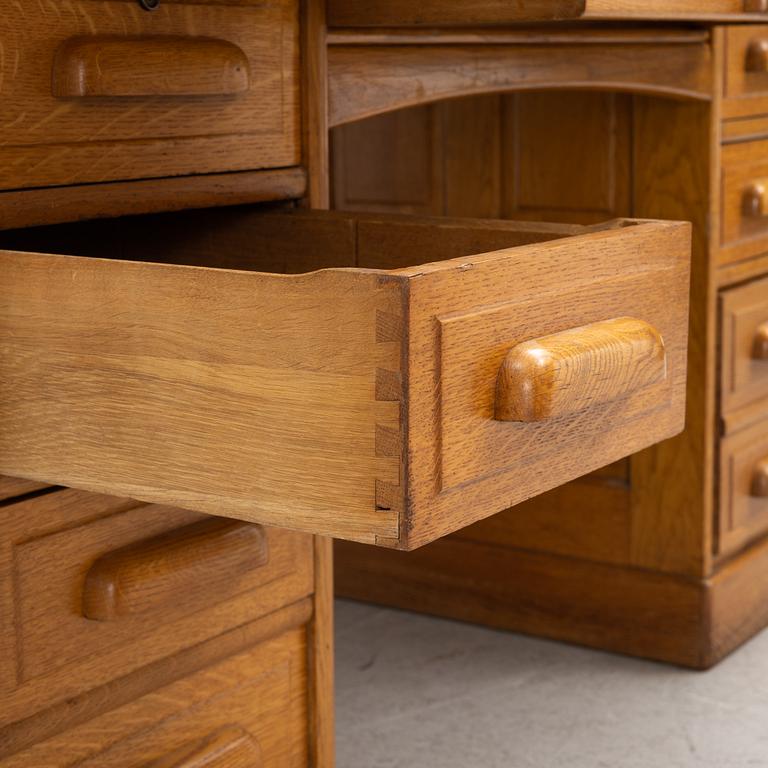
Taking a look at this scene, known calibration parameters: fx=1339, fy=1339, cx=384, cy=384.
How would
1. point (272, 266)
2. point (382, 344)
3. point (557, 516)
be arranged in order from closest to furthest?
point (382, 344) → point (272, 266) → point (557, 516)

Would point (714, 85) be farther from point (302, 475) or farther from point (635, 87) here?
point (302, 475)

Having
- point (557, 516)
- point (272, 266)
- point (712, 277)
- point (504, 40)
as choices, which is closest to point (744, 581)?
point (557, 516)

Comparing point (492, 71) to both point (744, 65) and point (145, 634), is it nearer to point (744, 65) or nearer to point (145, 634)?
point (744, 65)

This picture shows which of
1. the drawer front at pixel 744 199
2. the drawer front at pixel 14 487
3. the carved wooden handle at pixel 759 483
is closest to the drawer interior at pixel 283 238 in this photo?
the drawer front at pixel 14 487

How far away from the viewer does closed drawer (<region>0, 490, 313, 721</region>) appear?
866 mm

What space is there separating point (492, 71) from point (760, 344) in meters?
0.62

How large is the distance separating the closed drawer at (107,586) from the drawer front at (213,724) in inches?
1.3

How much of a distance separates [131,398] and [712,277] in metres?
1.04

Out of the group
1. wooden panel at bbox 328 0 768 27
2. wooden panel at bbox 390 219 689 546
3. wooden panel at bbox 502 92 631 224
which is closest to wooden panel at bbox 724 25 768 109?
wooden panel at bbox 502 92 631 224

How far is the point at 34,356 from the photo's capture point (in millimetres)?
785

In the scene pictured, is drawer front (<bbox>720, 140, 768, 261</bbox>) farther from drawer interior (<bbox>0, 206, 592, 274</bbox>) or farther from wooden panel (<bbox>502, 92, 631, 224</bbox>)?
drawer interior (<bbox>0, 206, 592, 274</bbox>)

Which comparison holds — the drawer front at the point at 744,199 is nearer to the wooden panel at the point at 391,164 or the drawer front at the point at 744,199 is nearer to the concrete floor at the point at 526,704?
the wooden panel at the point at 391,164

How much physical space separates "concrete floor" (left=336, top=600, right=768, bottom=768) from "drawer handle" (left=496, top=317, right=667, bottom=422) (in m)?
0.75

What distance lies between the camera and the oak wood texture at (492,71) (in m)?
1.15
